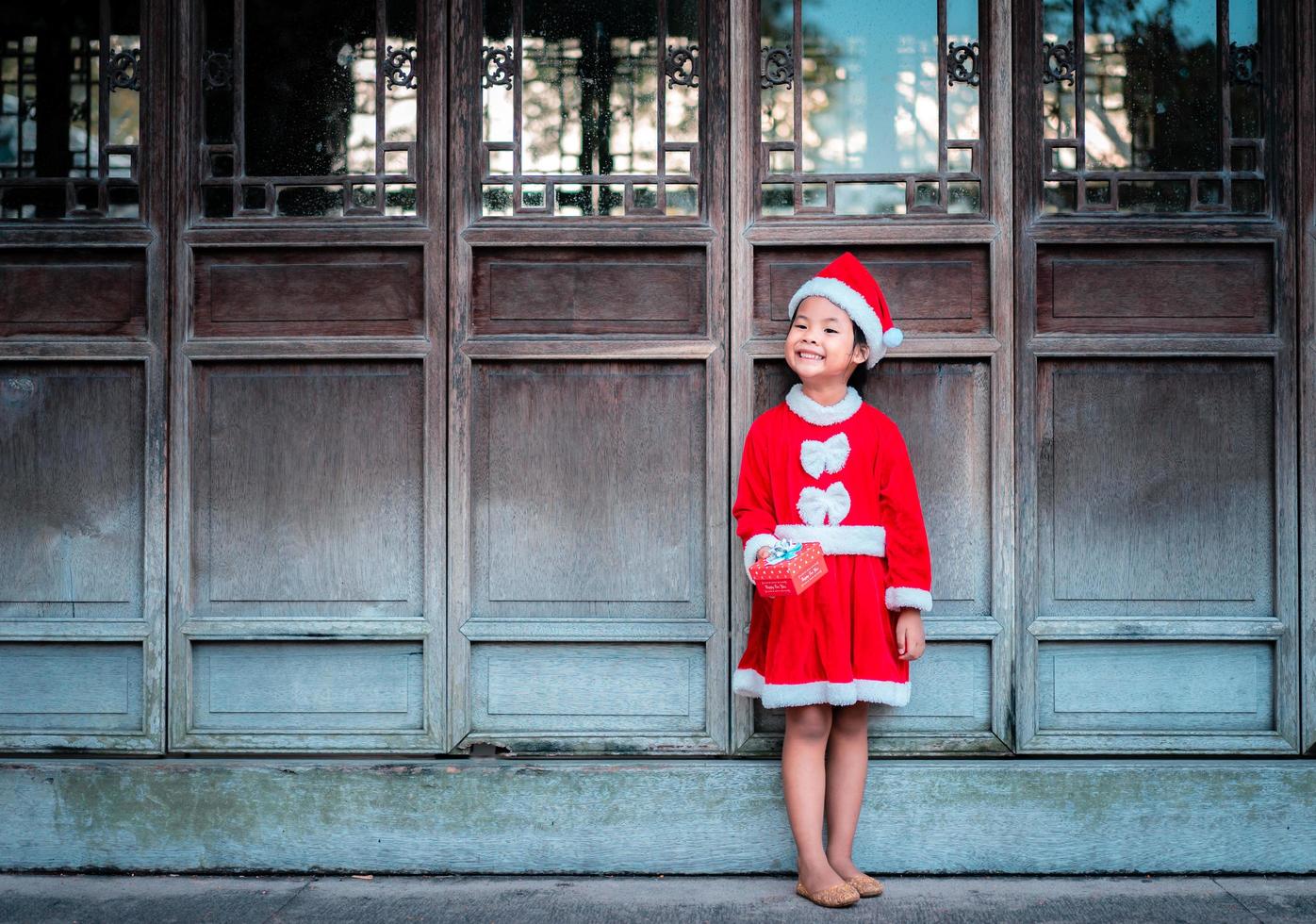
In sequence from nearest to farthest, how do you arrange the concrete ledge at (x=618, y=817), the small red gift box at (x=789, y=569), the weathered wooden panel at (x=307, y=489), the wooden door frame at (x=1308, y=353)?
the small red gift box at (x=789, y=569) < the concrete ledge at (x=618, y=817) < the wooden door frame at (x=1308, y=353) < the weathered wooden panel at (x=307, y=489)

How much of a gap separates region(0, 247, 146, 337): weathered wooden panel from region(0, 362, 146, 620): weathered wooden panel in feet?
0.48

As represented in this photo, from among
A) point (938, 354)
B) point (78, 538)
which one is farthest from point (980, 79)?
point (78, 538)

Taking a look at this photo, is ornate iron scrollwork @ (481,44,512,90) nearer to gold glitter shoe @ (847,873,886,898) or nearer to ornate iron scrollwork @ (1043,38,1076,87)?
ornate iron scrollwork @ (1043,38,1076,87)

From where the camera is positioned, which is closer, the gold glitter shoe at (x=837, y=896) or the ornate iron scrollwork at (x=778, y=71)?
the gold glitter shoe at (x=837, y=896)

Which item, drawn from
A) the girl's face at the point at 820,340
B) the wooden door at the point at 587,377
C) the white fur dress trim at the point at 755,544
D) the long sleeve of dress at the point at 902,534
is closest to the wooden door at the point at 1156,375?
the long sleeve of dress at the point at 902,534

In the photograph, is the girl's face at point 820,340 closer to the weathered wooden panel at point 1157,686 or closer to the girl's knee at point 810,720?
the girl's knee at point 810,720

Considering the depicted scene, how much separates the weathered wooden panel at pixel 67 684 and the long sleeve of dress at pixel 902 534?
2634 mm

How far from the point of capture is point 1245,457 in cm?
406

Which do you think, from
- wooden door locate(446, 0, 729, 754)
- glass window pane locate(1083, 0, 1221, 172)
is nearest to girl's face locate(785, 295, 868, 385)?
wooden door locate(446, 0, 729, 754)

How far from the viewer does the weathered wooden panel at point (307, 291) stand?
4.11 m

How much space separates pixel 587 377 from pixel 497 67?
1152mm

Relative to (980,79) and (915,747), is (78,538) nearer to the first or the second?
(915,747)

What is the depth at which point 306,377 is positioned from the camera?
412cm

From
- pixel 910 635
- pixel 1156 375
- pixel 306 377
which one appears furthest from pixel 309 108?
pixel 1156 375
